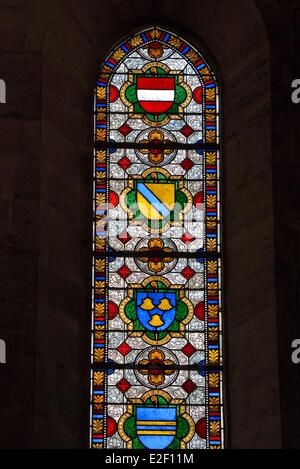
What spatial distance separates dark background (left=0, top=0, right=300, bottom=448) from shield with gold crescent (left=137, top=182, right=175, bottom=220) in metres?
0.51

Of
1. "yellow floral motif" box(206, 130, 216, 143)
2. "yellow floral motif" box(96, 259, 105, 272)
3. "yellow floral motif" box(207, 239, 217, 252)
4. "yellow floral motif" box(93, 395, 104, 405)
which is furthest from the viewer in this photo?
"yellow floral motif" box(206, 130, 216, 143)

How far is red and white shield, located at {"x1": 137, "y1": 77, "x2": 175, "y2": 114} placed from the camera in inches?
862

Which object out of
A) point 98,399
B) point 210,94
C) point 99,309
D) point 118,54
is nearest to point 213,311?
point 99,309

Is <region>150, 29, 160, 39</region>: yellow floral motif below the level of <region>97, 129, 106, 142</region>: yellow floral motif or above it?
above

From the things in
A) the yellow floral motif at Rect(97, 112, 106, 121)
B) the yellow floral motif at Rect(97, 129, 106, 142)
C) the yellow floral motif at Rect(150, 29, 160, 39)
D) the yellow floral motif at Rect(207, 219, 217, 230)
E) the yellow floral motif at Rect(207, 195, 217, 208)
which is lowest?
the yellow floral motif at Rect(207, 219, 217, 230)

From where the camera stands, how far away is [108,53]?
2211 cm

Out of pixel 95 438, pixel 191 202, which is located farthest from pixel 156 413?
pixel 191 202

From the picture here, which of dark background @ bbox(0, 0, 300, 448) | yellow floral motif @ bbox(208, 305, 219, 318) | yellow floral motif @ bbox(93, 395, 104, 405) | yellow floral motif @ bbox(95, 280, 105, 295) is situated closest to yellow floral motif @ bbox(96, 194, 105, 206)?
dark background @ bbox(0, 0, 300, 448)

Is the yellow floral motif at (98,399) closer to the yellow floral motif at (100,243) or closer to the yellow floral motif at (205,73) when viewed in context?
the yellow floral motif at (100,243)

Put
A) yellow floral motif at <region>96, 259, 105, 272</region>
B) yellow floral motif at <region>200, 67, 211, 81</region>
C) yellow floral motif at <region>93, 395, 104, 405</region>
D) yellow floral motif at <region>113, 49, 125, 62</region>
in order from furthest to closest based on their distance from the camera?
1. yellow floral motif at <region>113, 49, 125, 62</region>
2. yellow floral motif at <region>200, 67, 211, 81</region>
3. yellow floral motif at <region>96, 259, 105, 272</region>
4. yellow floral motif at <region>93, 395, 104, 405</region>

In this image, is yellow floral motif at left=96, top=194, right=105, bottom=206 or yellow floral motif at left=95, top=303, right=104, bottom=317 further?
yellow floral motif at left=96, top=194, right=105, bottom=206

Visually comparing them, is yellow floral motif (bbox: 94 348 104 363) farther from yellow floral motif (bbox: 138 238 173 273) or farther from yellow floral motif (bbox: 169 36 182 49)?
yellow floral motif (bbox: 169 36 182 49)

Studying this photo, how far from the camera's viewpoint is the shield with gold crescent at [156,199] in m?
21.4

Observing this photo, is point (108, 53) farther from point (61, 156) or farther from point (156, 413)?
point (156, 413)
